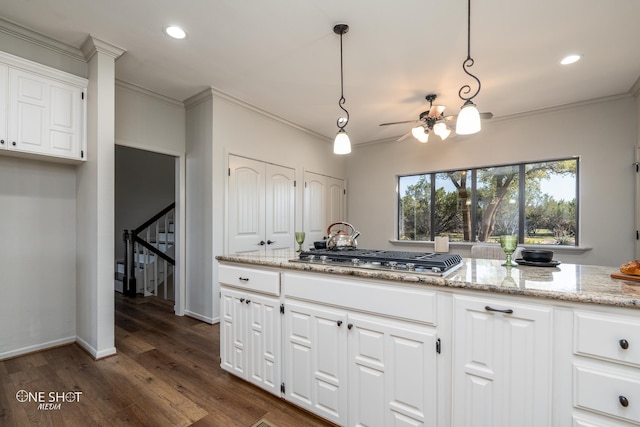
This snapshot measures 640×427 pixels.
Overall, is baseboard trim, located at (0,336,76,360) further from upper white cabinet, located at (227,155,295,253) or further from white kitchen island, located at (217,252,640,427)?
white kitchen island, located at (217,252,640,427)

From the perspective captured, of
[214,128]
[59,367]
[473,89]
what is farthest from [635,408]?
[214,128]

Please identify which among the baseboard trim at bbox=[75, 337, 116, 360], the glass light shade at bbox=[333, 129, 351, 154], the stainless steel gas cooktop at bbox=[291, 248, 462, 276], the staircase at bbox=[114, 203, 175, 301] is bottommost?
the baseboard trim at bbox=[75, 337, 116, 360]

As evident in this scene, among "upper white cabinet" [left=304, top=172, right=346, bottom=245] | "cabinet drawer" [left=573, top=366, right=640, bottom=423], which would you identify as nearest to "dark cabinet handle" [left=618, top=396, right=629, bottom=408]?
"cabinet drawer" [left=573, top=366, right=640, bottom=423]

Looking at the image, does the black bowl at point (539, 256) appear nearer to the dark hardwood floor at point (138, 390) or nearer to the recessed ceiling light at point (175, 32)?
the dark hardwood floor at point (138, 390)

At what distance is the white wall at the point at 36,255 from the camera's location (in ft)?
8.23

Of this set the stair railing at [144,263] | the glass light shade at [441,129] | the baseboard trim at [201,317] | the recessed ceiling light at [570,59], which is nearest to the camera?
the recessed ceiling light at [570,59]

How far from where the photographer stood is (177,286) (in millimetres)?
3770

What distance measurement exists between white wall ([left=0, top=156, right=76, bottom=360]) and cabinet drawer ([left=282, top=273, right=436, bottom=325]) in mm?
2428

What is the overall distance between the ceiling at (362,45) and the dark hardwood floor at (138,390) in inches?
109

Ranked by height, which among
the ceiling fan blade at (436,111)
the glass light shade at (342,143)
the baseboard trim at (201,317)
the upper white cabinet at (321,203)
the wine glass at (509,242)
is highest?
the ceiling fan blade at (436,111)

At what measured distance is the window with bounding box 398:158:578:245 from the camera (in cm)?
399

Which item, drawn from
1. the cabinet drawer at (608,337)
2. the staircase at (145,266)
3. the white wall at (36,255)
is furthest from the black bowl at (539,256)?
the staircase at (145,266)

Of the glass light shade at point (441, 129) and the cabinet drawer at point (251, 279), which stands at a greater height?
the glass light shade at point (441, 129)

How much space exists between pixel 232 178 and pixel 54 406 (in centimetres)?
256
